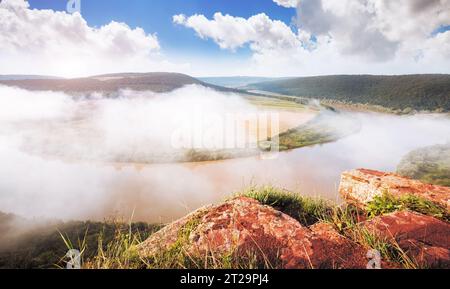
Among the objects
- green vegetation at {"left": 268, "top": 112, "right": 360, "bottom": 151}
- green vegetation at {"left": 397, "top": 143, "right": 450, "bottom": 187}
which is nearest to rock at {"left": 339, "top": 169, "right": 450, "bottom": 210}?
green vegetation at {"left": 397, "top": 143, "right": 450, "bottom": 187}

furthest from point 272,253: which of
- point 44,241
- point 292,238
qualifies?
point 44,241

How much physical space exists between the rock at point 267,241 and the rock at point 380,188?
7.17 ft

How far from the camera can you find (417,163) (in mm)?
23953

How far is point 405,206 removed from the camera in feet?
13.5

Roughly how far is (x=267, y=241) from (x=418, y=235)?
5.49 ft

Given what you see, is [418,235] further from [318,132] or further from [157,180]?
[318,132]

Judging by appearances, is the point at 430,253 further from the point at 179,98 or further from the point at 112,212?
the point at 179,98

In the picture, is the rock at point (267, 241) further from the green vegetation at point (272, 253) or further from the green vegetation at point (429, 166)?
the green vegetation at point (429, 166)

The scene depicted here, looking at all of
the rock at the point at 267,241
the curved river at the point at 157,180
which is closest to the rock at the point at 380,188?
the rock at the point at 267,241

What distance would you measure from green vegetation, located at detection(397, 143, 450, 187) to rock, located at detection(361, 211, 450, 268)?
18.7m

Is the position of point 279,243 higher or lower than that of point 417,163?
higher

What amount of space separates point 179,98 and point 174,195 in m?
47.7

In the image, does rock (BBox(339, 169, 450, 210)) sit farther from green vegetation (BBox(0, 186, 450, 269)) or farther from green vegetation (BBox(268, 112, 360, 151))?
green vegetation (BBox(268, 112, 360, 151))
